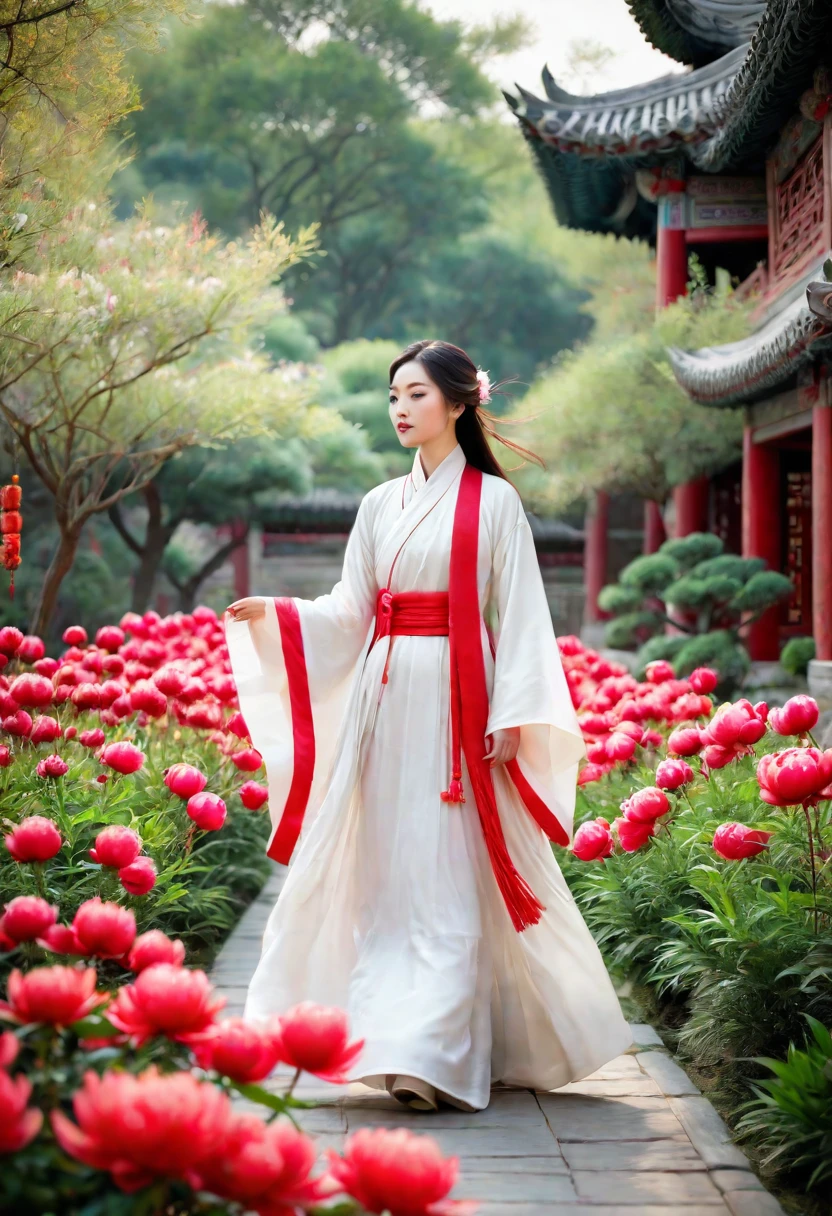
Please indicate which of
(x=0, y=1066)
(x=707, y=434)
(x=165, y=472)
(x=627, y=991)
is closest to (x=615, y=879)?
(x=627, y=991)

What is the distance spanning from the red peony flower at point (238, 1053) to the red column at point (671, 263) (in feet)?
40.1

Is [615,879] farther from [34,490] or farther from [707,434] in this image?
[34,490]

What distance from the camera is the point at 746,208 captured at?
500 inches

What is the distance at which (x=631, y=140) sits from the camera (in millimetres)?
12422

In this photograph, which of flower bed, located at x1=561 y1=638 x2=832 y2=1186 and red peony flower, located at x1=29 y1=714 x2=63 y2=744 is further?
red peony flower, located at x1=29 y1=714 x2=63 y2=744

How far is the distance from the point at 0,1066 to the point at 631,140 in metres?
12.6

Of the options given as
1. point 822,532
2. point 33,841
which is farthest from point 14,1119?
point 822,532

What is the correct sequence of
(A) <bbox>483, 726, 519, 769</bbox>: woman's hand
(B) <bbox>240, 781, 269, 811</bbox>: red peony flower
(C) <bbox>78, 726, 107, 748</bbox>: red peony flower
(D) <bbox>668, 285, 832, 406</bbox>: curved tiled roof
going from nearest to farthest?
1. (A) <bbox>483, 726, 519, 769</bbox>: woman's hand
2. (C) <bbox>78, 726, 107, 748</bbox>: red peony flower
3. (B) <bbox>240, 781, 269, 811</bbox>: red peony flower
4. (D) <bbox>668, 285, 832, 406</bbox>: curved tiled roof

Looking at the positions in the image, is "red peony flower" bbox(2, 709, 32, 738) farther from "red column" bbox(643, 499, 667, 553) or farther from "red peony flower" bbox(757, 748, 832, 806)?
"red column" bbox(643, 499, 667, 553)

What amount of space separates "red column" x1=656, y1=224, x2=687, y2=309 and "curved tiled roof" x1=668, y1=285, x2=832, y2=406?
185 cm

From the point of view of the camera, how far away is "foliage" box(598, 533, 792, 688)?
32.8 feet

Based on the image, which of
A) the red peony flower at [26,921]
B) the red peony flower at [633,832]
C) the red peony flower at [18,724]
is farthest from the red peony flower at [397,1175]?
the red peony flower at [18,724]

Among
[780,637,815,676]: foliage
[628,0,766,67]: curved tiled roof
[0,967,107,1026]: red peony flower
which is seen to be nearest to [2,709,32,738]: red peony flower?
[0,967,107,1026]: red peony flower

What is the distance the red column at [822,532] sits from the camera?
30.2 ft
